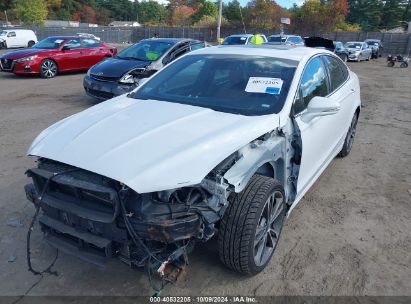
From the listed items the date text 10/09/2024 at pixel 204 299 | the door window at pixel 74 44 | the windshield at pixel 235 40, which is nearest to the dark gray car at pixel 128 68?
the door window at pixel 74 44

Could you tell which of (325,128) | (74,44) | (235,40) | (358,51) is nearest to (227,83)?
(325,128)

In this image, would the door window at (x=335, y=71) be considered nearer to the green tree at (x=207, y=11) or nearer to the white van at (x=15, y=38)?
the white van at (x=15, y=38)

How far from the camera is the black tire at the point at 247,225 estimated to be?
2.58m

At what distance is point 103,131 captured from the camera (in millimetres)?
2770

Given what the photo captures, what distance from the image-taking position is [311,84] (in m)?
3.66

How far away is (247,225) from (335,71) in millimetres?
2770

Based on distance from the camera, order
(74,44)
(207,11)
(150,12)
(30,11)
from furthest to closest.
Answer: (150,12)
(207,11)
(30,11)
(74,44)

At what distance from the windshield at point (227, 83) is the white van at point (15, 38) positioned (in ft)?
100

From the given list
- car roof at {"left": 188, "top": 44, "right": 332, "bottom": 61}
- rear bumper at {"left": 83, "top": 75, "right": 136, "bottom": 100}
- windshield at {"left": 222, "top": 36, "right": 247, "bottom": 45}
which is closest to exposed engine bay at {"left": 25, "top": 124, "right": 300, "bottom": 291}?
car roof at {"left": 188, "top": 44, "right": 332, "bottom": 61}

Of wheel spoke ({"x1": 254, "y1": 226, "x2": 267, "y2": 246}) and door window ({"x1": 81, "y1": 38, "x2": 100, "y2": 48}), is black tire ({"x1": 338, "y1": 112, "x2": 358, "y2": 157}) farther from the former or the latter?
door window ({"x1": 81, "y1": 38, "x2": 100, "y2": 48})

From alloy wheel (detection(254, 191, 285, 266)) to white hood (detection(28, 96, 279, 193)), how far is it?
23.0 inches

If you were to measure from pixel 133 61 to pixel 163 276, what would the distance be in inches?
290

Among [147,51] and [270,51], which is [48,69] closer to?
[147,51]

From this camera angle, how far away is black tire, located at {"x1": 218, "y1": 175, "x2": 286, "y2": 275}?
102 inches
